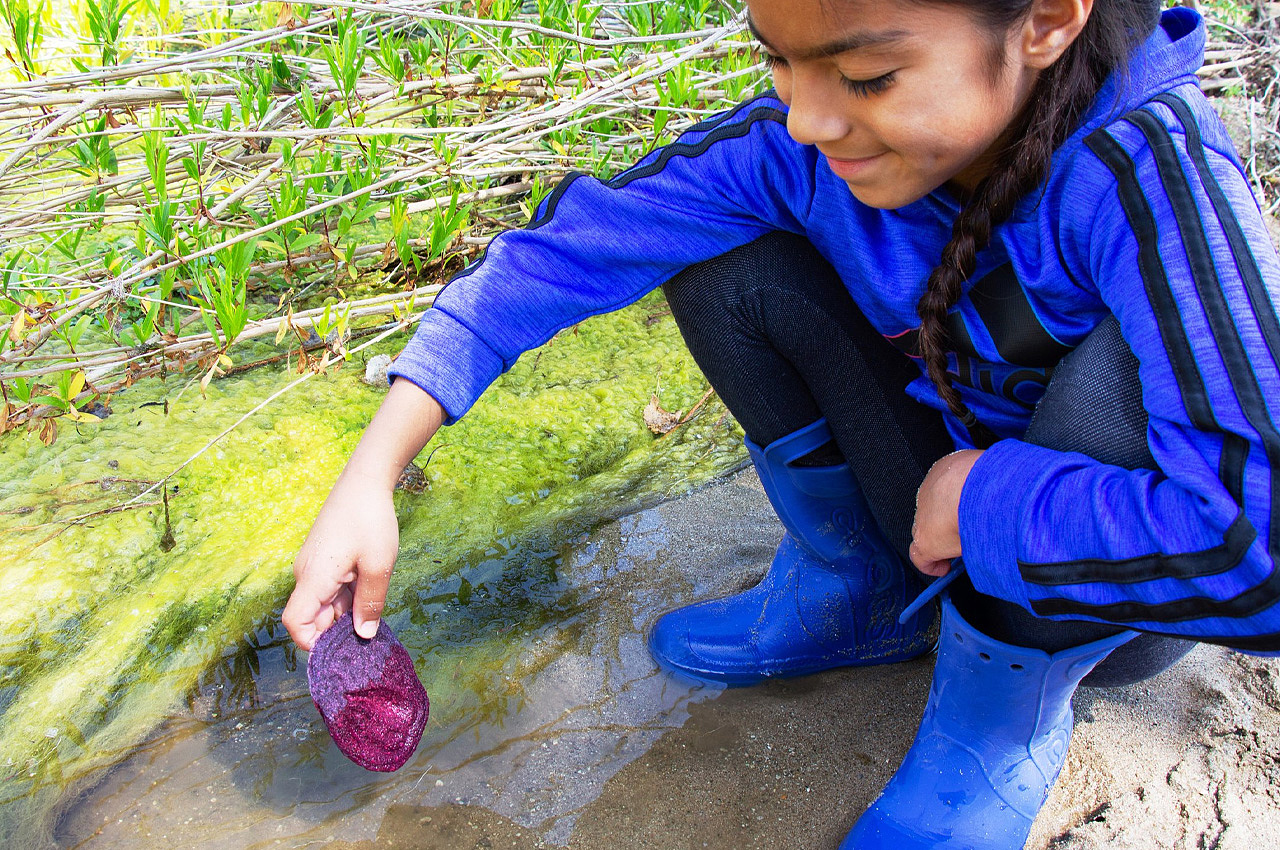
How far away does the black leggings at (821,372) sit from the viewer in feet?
5.08

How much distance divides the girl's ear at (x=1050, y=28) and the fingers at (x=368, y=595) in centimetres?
109

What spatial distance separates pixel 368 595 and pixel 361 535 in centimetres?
10

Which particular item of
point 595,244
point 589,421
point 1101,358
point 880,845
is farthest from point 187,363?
point 1101,358

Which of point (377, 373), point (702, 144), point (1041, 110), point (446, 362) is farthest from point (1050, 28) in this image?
point (377, 373)

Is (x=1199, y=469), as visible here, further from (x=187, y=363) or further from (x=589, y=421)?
(x=187, y=363)

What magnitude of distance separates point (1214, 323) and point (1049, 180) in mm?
294

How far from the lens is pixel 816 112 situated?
1187mm

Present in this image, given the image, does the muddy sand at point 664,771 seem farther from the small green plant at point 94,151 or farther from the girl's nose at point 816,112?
the small green plant at point 94,151

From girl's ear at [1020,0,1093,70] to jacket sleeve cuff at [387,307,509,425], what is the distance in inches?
34.1

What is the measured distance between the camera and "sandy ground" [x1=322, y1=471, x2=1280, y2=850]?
4.88ft

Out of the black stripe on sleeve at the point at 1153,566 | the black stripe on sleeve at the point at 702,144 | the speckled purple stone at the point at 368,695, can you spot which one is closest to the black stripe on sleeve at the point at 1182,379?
the black stripe on sleeve at the point at 1153,566

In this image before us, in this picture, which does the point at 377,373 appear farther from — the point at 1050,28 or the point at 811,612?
the point at 1050,28

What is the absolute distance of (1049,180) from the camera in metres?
1.20

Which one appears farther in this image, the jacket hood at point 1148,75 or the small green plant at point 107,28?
the small green plant at point 107,28
